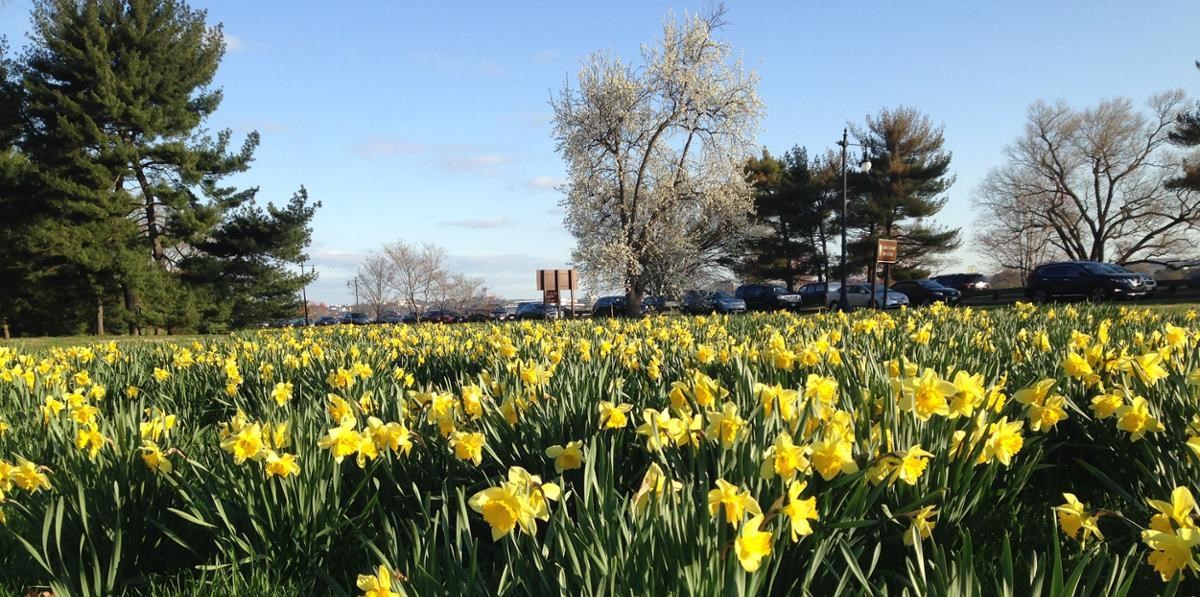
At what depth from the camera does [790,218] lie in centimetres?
3925

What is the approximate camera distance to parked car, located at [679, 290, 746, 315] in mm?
30656

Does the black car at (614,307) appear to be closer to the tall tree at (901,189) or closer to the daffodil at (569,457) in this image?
the tall tree at (901,189)

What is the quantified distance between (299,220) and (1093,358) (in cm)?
2434

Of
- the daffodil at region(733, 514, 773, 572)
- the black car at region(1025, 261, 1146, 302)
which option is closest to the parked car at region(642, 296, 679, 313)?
the black car at region(1025, 261, 1146, 302)

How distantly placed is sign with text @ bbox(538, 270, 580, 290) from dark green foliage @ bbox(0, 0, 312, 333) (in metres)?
10.8

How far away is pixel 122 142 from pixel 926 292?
32647 mm

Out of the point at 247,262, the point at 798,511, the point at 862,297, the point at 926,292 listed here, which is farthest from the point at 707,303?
the point at 798,511

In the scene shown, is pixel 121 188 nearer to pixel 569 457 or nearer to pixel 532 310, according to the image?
pixel 532 310

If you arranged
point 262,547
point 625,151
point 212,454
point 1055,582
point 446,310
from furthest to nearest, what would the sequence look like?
point 446,310
point 625,151
point 212,454
point 262,547
point 1055,582

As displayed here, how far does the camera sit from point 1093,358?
2.88 m

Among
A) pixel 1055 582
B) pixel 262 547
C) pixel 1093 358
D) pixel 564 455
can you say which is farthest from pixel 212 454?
pixel 1093 358

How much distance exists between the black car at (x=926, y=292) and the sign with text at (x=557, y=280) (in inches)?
845

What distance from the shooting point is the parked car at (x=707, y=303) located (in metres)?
30.7

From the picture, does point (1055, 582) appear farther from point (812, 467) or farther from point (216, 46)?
point (216, 46)
